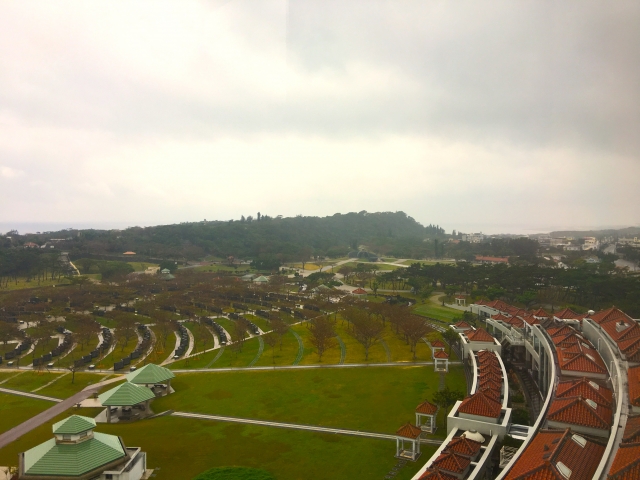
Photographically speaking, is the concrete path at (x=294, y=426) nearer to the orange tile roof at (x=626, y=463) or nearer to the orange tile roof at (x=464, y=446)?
the orange tile roof at (x=464, y=446)

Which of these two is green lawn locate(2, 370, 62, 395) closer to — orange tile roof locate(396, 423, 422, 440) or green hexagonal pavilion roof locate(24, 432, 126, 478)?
green hexagonal pavilion roof locate(24, 432, 126, 478)

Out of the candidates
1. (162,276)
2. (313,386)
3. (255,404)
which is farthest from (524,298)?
(162,276)

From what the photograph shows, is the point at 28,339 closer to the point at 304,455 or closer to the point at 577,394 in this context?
the point at 304,455

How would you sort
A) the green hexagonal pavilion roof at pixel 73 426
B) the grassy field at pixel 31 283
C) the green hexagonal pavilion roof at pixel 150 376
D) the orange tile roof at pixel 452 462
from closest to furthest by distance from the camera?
1. the orange tile roof at pixel 452 462
2. the green hexagonal pavilion roof at pixel 73 426
3. the green hexagonal pavilion roof at pixel 150 376
4. the grassy field at pixel 31 283

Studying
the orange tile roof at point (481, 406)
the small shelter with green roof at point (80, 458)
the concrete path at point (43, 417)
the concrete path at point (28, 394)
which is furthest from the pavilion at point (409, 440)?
the concrete path at point (28, 394)

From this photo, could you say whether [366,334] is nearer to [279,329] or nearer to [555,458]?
[279,329]

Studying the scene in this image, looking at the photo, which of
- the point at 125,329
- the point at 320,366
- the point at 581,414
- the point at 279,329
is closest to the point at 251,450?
the point at 320,366
